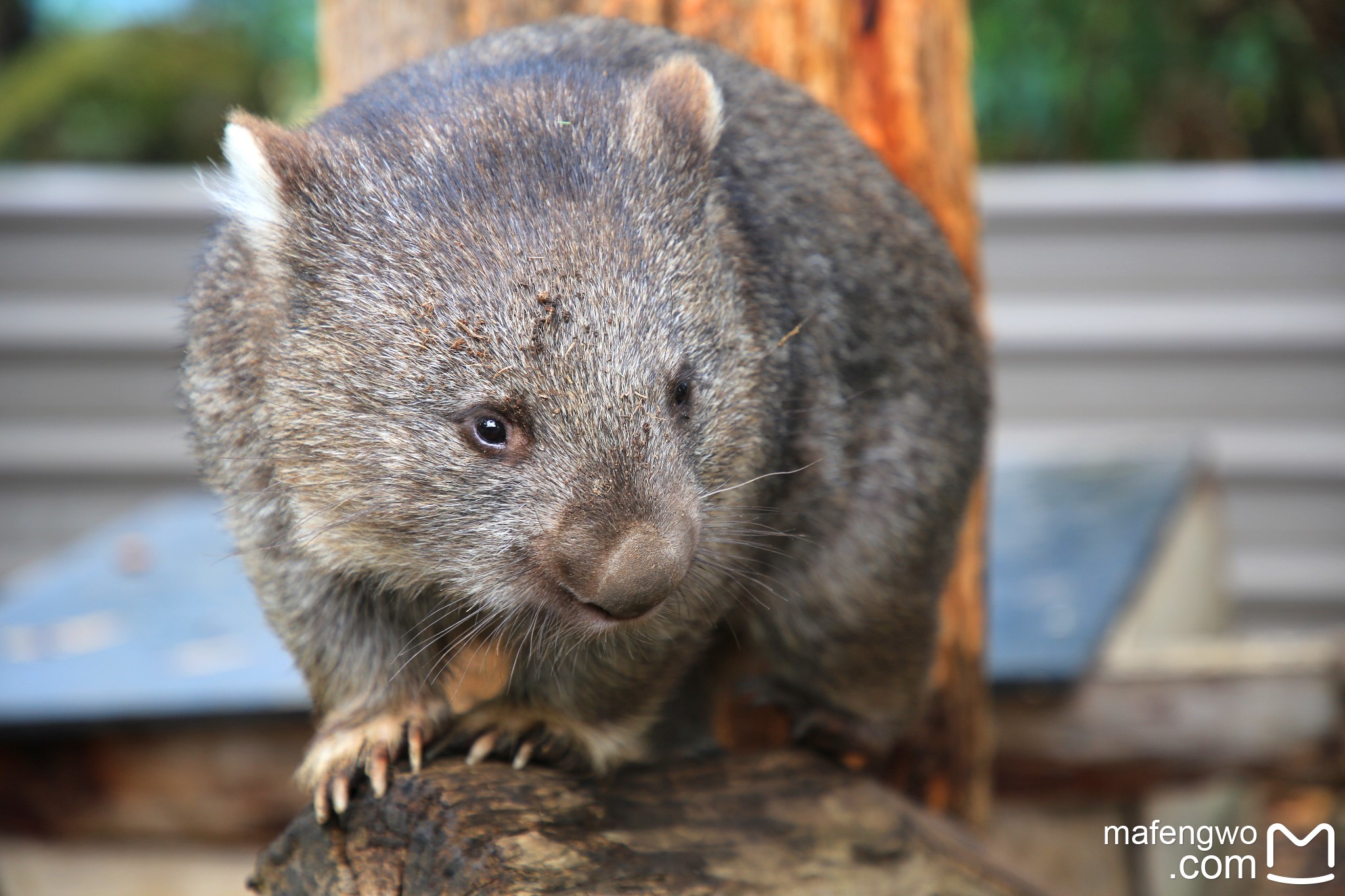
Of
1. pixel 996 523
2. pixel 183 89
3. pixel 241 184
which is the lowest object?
pixel 996 523

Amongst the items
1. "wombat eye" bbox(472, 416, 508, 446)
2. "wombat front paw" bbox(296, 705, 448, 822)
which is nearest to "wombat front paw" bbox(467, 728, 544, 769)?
"wombat front paw" bbox(296, 705, 448, 822)

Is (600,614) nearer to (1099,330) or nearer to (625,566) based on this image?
(625,566)

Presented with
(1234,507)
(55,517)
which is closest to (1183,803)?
(1234,507)

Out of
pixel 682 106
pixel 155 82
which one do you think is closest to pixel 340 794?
pixel 682 106

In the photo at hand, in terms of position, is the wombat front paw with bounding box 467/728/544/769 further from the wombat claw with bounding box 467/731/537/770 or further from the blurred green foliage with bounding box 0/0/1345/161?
the blurred green foliage with bounding box 0/0/1345/161

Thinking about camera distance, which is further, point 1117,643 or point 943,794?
point 1117,643

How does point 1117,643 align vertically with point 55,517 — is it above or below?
below

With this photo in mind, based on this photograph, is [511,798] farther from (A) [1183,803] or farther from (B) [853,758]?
(A) [1183,803]
